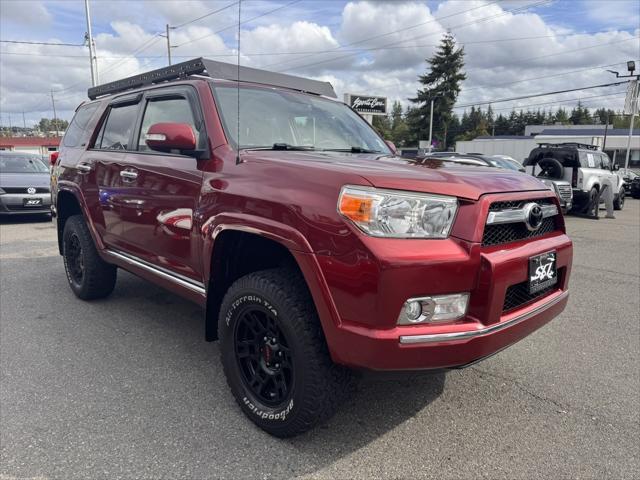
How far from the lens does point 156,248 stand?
11.4 ft

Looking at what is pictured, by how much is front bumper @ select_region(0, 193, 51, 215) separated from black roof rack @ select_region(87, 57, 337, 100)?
700 cm

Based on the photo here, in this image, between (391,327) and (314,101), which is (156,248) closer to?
(314,101)

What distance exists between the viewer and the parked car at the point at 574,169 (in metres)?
13.0

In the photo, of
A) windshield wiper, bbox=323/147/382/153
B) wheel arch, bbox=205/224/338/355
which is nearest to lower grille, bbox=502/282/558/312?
wheel arch, bbox=205/224/338/355

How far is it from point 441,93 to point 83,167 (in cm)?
6168

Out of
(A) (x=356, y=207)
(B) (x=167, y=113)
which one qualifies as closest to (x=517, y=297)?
(A) (x=356, y=207)

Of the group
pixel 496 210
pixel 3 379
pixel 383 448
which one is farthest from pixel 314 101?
pixel 3 379

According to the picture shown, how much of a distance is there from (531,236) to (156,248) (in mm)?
2495

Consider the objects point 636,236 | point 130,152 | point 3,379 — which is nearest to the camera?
point 3,379

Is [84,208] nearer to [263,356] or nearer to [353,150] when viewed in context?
[353,150]

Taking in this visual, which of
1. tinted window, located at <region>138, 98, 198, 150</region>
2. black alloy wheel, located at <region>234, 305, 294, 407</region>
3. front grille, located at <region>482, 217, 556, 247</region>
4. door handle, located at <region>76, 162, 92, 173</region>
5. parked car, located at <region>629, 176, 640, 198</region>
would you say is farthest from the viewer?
parked car, located at <region>629, 176, 640, 198</region>

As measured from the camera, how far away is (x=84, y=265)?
4.65m

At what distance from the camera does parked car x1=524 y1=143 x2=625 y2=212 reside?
13.0 meters

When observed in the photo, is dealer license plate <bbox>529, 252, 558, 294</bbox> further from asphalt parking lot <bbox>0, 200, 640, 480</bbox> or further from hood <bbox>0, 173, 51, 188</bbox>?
hood <bbox>0, 173, 51, 188</bbox>
